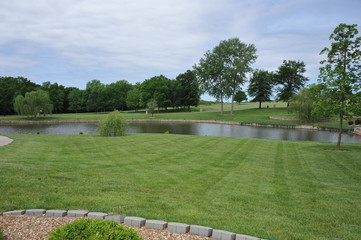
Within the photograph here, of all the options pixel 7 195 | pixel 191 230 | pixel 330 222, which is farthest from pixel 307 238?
pixel 7 195

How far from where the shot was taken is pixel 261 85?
77.6 metres

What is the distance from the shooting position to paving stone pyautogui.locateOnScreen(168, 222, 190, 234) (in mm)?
5176

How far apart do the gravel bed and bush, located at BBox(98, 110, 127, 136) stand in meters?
20.7

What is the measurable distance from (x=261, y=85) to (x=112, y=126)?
61185mm

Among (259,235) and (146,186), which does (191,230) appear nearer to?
(259,235)

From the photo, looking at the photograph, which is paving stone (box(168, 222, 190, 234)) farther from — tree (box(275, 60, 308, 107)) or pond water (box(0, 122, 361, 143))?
tree (box(275, 60, 308, 107))

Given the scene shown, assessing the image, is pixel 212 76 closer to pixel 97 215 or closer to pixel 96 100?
pixel 96 100

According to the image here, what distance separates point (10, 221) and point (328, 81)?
58.1 feet

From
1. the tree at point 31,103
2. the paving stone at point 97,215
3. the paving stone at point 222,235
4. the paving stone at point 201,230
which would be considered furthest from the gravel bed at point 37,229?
the tree at point 31,103

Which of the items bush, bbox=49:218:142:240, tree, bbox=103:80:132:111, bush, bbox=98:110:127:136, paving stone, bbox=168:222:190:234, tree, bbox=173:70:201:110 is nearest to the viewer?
bush, bbox=49:218:142:240

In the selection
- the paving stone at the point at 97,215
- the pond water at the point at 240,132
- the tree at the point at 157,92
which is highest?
the tree at the point at 157,92

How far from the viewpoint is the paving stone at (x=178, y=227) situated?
5176mm

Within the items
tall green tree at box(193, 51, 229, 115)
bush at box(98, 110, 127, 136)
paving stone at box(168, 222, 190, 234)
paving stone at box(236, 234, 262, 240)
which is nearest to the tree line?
tall green tree at box(193, 51, 229, 115)

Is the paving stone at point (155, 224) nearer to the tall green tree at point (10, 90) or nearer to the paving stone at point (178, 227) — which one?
the paving stone at point (178, 227)
